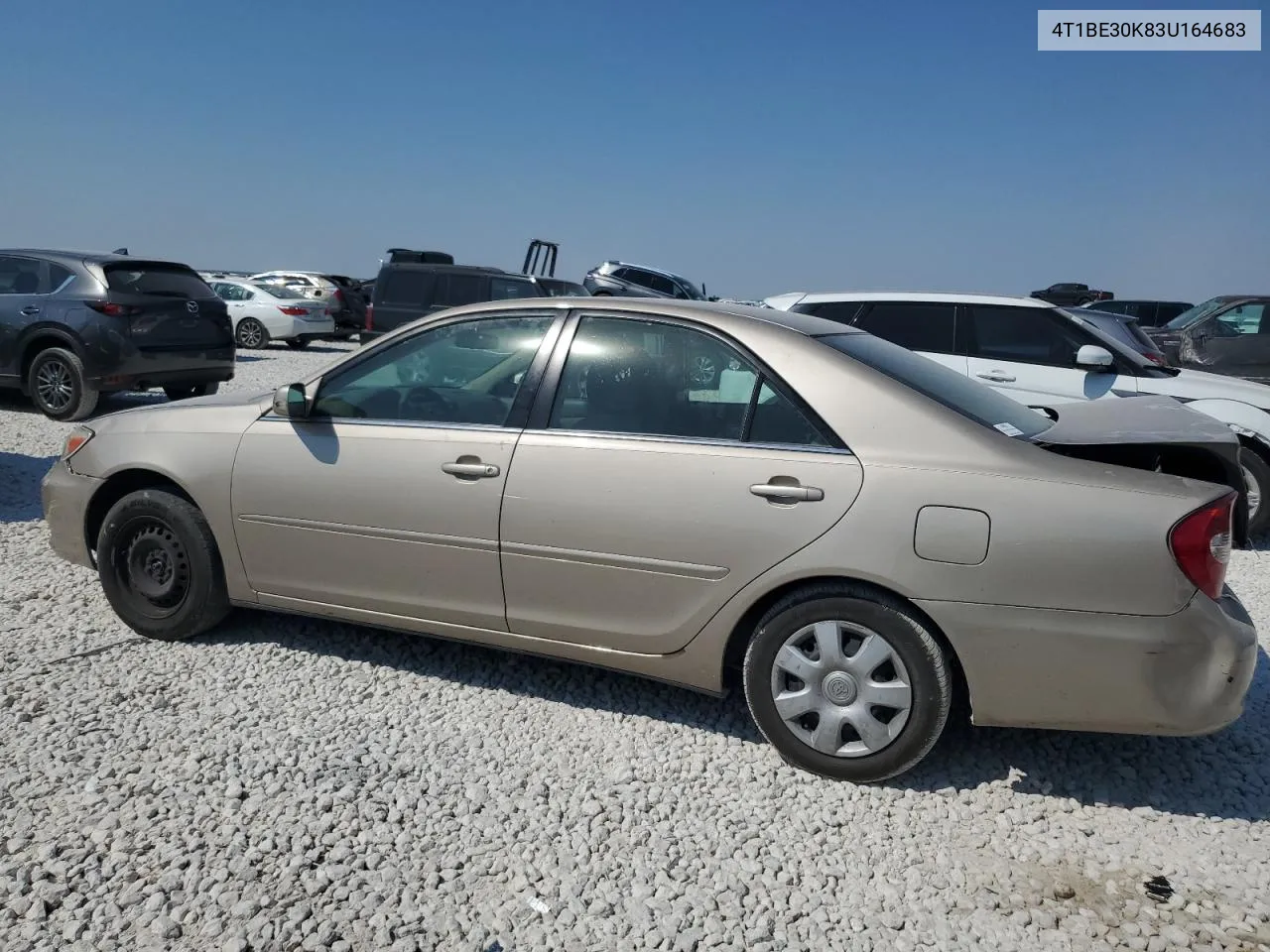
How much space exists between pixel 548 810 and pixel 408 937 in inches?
26.0

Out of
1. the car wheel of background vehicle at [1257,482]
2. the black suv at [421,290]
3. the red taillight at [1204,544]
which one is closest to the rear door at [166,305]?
the black suv at [421,290]

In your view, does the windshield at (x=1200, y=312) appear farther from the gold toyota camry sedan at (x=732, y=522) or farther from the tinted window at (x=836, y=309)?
the gold toyota camry sedan at (x=732, y=522)

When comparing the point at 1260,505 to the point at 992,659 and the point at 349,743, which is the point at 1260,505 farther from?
the point at 349,743

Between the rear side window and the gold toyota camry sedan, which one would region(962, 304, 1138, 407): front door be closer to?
the gold toyota camry sedan

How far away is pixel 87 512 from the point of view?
4.20 meters

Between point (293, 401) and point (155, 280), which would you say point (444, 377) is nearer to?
point (293, 401)

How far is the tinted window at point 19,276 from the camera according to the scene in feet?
31.7

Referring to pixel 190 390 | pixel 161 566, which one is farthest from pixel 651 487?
pixel 190 390

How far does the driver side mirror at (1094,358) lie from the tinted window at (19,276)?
9995 millimetres

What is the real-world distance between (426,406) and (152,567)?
1.52 m

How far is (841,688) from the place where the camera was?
9.91 feet

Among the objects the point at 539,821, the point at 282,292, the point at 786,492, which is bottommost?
the point at 539,821

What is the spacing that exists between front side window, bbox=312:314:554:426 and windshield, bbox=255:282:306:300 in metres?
17.5

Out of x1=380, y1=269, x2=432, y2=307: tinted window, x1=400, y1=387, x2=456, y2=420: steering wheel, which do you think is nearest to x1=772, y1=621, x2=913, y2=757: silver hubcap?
x1=400, y1=387, x2=456, y2=420: steering wheel
